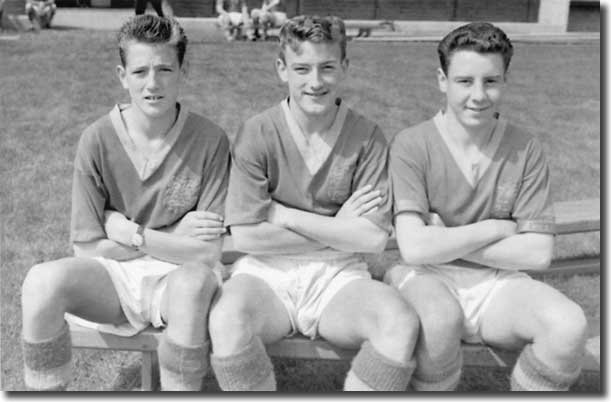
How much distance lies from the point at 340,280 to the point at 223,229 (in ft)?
1.53

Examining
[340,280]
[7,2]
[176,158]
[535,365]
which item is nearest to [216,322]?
[340,280]

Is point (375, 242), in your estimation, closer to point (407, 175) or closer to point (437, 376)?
point (407, 175)

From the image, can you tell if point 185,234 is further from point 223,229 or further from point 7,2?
point 7,2

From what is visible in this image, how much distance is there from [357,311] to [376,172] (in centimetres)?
56

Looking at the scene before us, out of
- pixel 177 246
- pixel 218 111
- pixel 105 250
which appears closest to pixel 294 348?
pixel 177 246

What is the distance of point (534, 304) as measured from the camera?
2557mm

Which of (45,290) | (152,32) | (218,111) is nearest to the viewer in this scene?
(45,290)

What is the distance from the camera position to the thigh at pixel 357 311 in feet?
8.15

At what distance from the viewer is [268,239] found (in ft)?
9.08

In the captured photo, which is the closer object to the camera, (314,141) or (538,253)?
(538,253)

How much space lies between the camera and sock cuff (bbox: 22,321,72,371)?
257 centimetres

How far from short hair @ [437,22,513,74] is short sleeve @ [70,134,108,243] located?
137 centimetres

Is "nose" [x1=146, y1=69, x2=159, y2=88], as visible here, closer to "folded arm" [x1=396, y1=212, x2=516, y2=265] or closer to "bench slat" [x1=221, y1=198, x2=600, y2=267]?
"folded arm" [x1=396, y1=212, x2=516, y2=265]

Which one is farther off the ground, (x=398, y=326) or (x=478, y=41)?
(x=478, y=41)
